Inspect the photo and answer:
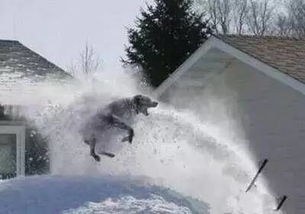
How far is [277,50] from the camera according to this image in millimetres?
14203

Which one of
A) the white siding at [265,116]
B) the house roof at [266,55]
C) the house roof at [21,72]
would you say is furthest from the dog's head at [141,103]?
the house roof at [21,72]

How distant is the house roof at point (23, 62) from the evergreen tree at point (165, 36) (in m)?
9.10

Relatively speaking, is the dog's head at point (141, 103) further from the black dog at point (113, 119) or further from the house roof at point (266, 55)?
the house roof at point (266, 55)

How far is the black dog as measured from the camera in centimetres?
708

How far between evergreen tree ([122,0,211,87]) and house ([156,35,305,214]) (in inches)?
512

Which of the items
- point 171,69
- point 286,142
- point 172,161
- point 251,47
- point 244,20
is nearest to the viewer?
point 172,161

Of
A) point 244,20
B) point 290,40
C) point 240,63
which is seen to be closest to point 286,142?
point 240,63

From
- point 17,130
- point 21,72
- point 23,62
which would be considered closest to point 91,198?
point 17,130

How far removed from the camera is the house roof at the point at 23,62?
18047mm

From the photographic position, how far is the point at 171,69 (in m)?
28.1

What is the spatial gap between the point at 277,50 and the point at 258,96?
42.3 inches

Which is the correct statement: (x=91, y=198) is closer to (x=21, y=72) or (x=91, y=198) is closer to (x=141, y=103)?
(x=141, y=103)

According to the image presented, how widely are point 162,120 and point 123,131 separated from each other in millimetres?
880

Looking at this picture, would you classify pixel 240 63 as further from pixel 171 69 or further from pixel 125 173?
pixel 171 69
